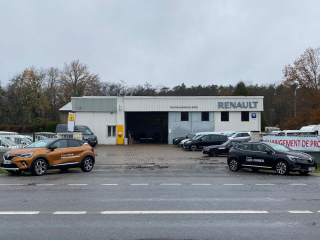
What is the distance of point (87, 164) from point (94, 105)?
26818mm

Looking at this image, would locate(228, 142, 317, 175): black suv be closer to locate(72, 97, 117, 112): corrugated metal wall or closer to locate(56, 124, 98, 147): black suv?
locate(56, 124, 98, 147): black suv

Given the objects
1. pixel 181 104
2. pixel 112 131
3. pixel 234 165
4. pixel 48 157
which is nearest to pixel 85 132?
pixel 112 131

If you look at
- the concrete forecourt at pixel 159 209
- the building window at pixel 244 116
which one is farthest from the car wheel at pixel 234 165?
the building window at pixel 244 116

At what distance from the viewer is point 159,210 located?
7.93 m

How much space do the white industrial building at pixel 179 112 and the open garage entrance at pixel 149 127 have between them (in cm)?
654

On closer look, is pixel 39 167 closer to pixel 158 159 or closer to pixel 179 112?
pixel 158 159

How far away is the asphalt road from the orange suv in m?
2.01

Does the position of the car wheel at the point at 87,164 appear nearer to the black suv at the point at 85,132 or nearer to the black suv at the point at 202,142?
the black suv at the point at 202,142

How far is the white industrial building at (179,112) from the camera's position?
4288 cm

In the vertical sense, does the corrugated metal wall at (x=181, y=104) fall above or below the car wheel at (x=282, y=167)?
above

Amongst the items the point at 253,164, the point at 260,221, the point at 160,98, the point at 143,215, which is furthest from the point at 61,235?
the point at 160,98

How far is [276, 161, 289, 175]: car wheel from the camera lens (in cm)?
1546

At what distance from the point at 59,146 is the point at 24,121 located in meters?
44.9

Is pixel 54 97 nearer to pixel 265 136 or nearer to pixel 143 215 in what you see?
pixel 265 136
